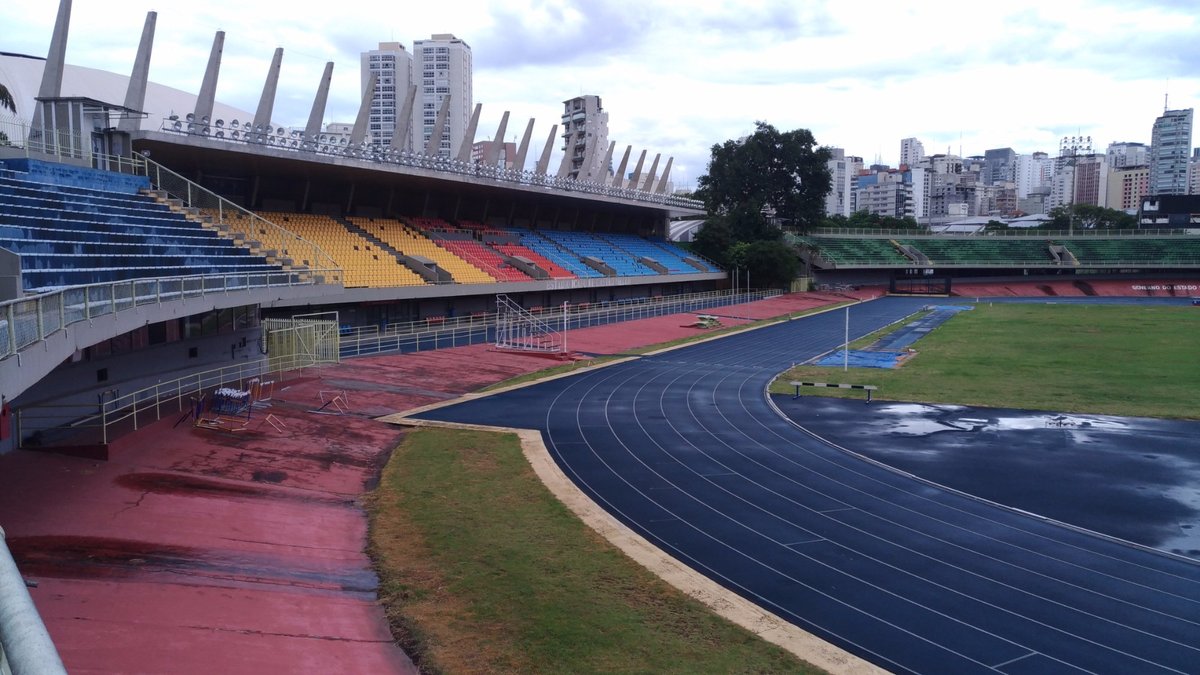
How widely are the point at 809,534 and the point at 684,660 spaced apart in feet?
17.1

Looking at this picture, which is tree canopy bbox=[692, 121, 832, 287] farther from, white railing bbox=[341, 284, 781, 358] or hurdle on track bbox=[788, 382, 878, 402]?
hurdle on track bbox=[788, 382, 878, 402]

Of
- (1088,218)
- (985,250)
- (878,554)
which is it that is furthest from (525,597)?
(1088,218)

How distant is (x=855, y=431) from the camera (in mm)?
21484

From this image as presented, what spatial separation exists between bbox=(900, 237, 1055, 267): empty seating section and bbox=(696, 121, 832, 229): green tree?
1455 cm

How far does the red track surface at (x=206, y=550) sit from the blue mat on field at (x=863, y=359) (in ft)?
71.3

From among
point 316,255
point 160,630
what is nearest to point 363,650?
point 160,630

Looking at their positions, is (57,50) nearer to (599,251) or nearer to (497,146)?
(497,146)

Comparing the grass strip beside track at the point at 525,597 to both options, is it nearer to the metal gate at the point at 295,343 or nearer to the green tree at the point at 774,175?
the metal gate at the point at 295,343

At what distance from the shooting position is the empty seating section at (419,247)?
42.5m

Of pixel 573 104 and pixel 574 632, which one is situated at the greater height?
pixel 573 104

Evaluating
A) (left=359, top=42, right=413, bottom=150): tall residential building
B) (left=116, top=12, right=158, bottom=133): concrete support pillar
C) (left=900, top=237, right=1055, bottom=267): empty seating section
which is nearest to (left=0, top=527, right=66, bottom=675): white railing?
(left=116, top=12, right=158, bottom=133): concrete support pillar

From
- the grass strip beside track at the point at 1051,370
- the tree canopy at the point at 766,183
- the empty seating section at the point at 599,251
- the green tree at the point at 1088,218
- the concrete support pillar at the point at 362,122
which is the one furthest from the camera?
the green tree at the point at 1088,218

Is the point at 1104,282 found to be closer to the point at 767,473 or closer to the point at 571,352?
the point at 571,352

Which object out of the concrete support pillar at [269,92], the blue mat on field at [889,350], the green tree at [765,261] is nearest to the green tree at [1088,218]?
the green tree at [765,261]
